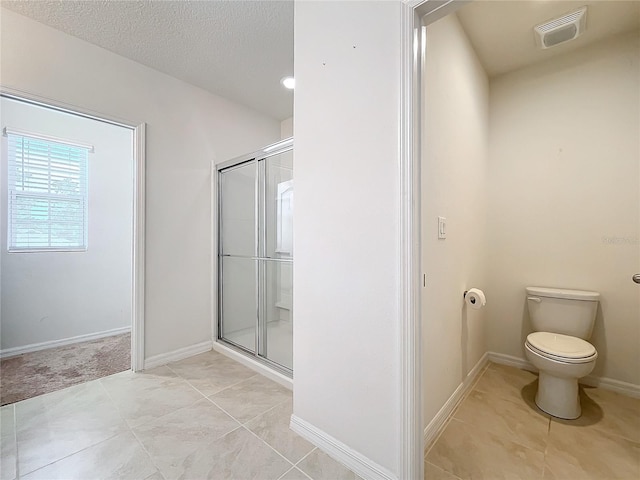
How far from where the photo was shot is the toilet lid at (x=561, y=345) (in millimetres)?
1635

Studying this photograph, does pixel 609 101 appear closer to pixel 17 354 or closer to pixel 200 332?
pixel 200 332

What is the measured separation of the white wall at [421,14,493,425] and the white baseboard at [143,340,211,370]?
2.09 meters

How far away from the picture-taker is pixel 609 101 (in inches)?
78.5

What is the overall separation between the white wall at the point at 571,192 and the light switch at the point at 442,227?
1174 millimetres

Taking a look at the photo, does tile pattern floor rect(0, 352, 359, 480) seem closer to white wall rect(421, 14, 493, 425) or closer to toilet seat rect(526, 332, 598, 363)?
white wall rect(421, 14, 493, 425)

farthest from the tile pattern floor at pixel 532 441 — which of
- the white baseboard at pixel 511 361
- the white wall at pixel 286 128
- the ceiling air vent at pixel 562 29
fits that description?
the white wall at pixel 286 128

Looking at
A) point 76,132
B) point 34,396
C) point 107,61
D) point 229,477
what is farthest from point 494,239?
point 76,132

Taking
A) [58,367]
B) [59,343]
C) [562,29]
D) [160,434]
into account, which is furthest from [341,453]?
[59,343]

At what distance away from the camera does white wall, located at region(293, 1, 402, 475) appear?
1190 millimetres

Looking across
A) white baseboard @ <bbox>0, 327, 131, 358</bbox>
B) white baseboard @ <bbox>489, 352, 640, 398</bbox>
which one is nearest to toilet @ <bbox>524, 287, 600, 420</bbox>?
white baseboard @ <bbox>489, 352, 640, 398</bbox>

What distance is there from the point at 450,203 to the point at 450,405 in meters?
1.26

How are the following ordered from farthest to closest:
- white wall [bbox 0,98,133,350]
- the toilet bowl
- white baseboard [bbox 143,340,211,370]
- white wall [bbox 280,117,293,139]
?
white wall [bbox 280,117,293,139]
white wall [bbox 0,98,133,350]
white baseboard [bbox 143,340,211,370]
the toilet bowl

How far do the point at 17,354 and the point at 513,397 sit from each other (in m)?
4.22

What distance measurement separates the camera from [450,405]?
68.0 inches
